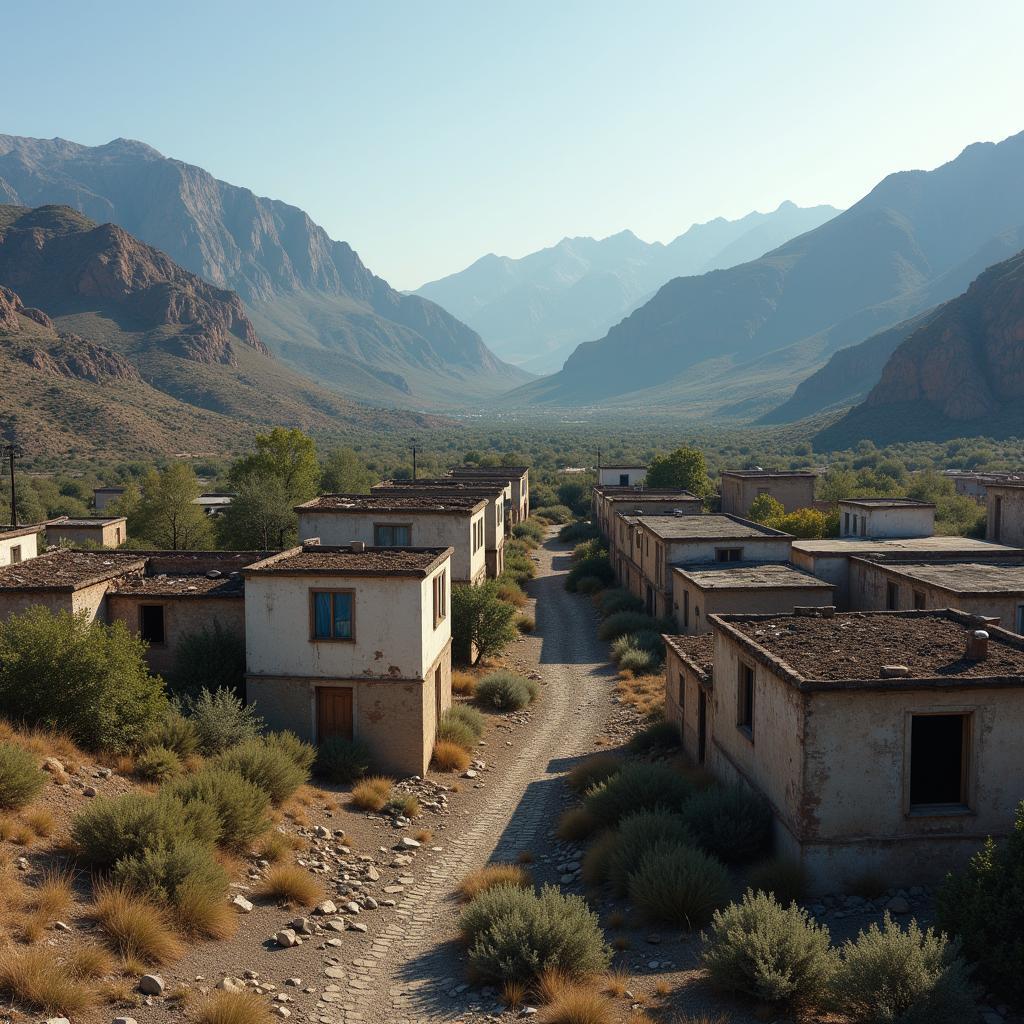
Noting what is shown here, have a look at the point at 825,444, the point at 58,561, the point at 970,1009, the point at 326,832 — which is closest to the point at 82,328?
the point at 825,444

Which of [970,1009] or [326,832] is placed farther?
[326,832]

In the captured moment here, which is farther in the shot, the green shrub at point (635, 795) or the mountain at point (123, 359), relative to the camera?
the mountain at point (123, 359)

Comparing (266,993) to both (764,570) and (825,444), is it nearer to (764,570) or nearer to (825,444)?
(764,570)

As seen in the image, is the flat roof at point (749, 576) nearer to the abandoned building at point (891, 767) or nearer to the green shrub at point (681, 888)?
the abandoned building at point (891, 767)

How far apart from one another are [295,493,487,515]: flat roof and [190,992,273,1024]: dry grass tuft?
20.6 meters

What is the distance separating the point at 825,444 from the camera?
385 feet

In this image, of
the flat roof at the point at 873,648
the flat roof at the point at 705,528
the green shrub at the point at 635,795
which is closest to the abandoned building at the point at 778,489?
the flat roof at the point at 705,528

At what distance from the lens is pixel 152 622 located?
67.2 feet

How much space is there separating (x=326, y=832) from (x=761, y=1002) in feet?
26.5

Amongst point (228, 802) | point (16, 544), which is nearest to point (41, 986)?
point (228, 802)

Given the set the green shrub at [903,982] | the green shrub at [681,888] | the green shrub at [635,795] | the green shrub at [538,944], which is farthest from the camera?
the green shrub at [635,795]

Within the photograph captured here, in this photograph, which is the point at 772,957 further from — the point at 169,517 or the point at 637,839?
the point at 169,517

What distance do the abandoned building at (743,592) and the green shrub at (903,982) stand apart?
16.3m

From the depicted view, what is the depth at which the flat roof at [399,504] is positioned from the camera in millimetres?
30062
